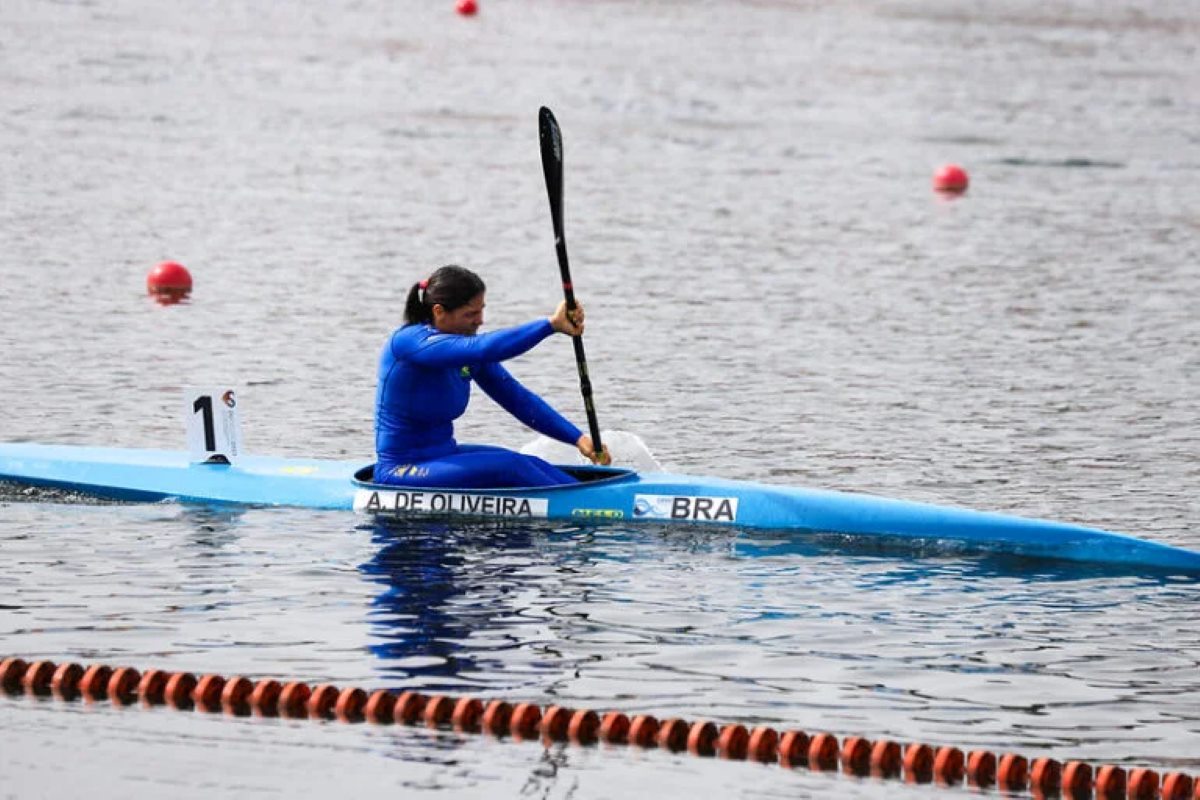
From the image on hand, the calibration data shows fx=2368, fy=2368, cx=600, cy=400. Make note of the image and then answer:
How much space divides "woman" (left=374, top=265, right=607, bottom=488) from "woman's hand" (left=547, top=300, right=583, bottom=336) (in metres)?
0.16

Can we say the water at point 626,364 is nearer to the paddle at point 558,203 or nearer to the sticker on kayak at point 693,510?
the sticker on kayak at point 693,510

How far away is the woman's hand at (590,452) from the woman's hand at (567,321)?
99 cm

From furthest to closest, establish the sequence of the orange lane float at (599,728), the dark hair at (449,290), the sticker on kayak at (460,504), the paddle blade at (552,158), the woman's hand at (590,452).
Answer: the paddle blade at (552,158) < the woman's hand at (590,452) < the sticker on kayak at (460,504) < the dark hair at (449,290) < the orange lane float at (599,728)

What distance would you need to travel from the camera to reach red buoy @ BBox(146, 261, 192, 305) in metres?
21.5

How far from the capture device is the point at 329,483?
1324 centimetres

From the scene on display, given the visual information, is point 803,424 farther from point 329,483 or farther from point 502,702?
point 502,702

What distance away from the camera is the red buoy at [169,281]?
70.7 feet

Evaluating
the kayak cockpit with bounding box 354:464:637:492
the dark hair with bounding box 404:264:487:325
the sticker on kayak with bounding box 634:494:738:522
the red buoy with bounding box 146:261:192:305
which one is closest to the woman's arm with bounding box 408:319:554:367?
the dark hair with bounding box 404:264:487:325

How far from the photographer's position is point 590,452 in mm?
13031

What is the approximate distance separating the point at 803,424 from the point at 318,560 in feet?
18.2

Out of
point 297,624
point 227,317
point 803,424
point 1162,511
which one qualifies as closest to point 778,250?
point 227,317

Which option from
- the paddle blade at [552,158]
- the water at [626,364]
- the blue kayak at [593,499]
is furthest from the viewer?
the paddle blade at [552,158]

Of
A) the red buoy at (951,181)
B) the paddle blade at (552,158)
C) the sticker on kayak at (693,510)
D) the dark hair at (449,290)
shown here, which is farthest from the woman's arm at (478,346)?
the red buoy at (951,181)

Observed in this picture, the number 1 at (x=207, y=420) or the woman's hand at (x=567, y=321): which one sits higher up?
the woman's hand at (x=567, y=321)
